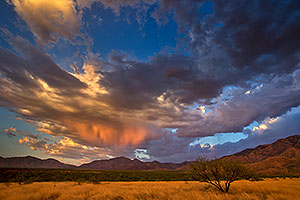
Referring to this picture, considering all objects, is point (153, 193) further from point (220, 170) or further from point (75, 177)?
point (75, 177)

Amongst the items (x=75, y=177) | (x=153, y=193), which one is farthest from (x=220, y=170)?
(x=75, y=177)

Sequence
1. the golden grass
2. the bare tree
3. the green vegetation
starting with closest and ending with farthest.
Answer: the golden grass
the bare tree
the green vegetation

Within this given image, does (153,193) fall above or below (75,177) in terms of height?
below

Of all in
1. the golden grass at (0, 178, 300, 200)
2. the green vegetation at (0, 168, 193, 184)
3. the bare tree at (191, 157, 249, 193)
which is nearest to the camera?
the golden grass at (0, 178, 300, 200)

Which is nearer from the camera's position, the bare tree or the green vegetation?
the bare tree

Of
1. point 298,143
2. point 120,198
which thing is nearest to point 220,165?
point 120,198

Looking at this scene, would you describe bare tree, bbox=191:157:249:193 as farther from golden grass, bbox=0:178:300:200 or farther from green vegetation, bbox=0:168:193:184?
green vegetation, bbox=0:168:193:184

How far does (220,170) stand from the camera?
53.8ft

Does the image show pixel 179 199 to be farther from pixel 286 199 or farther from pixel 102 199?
pixel 286 199

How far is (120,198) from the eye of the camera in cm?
1128

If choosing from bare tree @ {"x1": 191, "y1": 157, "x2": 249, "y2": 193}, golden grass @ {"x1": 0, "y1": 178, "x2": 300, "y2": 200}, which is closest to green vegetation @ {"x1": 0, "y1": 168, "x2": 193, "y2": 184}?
golden grass @ {"x1": 0, "y1": 178, "x2": 300, "y2": 200}

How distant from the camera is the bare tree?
1577 cm

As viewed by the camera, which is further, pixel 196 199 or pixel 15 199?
pixel 15 199

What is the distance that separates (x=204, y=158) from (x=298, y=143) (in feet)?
838
